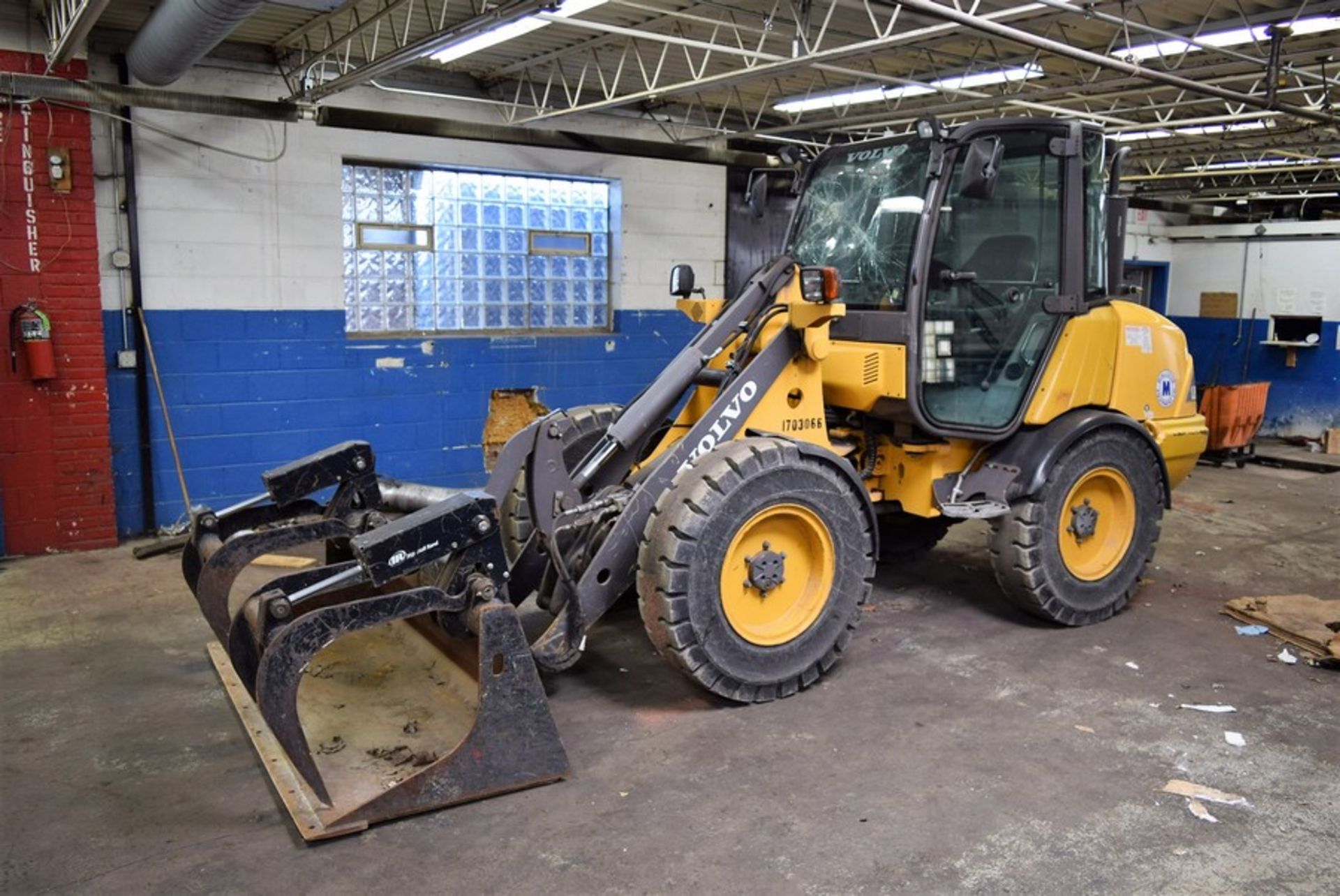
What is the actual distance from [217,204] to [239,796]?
208 inches

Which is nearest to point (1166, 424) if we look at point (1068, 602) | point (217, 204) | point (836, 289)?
point (1068, 602)

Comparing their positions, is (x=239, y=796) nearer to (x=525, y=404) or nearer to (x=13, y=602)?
(x=13, y=602)

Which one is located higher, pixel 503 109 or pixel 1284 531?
pixel 503 109

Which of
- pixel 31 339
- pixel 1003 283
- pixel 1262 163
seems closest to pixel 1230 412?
pixel 1262 163

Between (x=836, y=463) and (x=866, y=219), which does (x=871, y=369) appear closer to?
(x=836, y=463)

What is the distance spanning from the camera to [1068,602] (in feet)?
19.0

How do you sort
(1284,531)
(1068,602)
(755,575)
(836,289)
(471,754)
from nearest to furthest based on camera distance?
1. (471,754)
2. (755,575)
3. (836,289)
4. (1068,602)
5. (1284,531)

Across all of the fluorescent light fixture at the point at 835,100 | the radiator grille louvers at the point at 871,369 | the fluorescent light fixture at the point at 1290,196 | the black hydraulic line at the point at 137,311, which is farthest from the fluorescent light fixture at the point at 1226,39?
Answer: the fluorescent light fixture at the point at 1290,196

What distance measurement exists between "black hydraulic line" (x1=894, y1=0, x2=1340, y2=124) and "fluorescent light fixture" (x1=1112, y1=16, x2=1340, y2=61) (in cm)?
28

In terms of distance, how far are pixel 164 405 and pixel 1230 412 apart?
1054 centimetres

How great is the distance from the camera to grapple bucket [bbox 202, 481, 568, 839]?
3531mm

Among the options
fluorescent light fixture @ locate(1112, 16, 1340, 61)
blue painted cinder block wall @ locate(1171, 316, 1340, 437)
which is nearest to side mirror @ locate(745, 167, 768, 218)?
fluorescent light fixture @ locate(1112, 16, 1340, 61)

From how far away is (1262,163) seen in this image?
12.8 meters

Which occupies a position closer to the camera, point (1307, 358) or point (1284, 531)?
point (1284, 531)
